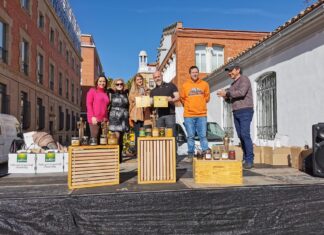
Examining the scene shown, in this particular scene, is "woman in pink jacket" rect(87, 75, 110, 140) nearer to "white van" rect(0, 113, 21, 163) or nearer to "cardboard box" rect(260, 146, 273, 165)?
"cardboard box" rect(260, 146, 273, 165)

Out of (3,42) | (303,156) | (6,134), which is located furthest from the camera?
(3,42)

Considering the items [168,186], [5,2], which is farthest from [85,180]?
[5,2]

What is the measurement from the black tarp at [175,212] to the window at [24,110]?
1629cm

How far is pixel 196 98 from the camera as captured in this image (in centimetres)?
624

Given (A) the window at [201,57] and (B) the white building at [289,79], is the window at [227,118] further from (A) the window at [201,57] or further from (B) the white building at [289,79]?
(A) the window at [201,57]

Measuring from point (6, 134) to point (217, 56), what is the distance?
1691 centimetres

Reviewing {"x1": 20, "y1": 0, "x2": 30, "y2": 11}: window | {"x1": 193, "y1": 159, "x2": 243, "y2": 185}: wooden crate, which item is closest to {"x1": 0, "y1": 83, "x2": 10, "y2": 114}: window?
{"x1": 20, "y1": 0, "x2": 30, "y2": 11}: window

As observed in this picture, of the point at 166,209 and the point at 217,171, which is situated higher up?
the point at 217,171

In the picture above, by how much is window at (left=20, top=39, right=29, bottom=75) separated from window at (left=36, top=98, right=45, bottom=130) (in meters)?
3.40

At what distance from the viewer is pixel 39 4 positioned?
74.1ft

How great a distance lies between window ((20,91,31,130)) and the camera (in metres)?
18.8

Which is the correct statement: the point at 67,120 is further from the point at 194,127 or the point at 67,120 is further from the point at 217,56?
the point at 194,127

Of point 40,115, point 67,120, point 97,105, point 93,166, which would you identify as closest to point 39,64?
point 40,115

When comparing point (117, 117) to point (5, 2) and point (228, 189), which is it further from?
point (5, 2)
